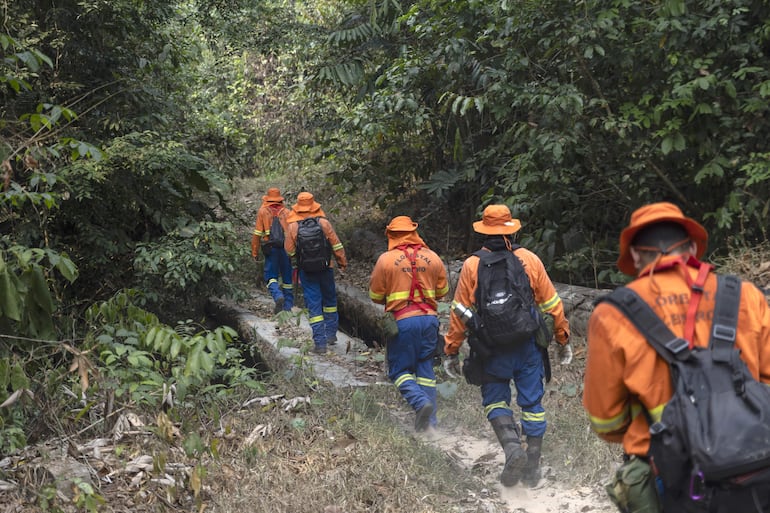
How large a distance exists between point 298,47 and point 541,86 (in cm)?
689

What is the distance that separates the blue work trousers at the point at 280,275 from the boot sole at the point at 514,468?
6770 millimetres

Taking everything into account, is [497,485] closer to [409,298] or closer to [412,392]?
[412,392]

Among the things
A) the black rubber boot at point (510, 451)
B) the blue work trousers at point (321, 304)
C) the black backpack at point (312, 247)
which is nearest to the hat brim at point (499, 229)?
the black rubber boot at point (510, 451)

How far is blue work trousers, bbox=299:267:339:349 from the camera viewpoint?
31.5ft

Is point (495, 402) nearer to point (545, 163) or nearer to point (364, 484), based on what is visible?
point (364, 484)

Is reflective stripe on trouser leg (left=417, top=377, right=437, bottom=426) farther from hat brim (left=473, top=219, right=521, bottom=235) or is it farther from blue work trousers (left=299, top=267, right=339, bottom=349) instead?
blue work trousers (left=299, top=267, right=339, bottom=349)

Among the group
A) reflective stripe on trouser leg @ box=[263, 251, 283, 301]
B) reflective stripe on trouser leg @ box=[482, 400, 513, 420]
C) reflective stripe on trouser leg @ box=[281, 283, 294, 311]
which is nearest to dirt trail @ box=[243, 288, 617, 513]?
reflective stripe on trouser leg @ box=[482, 400, 513, 420]

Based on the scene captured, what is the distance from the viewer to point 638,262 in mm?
2896

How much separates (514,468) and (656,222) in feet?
10.6

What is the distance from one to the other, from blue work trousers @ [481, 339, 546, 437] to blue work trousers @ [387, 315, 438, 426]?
116 centimetres

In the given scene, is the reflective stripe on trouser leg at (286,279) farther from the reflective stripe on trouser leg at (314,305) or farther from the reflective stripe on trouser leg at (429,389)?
the reflective stripe on trouser leg at (429,389)

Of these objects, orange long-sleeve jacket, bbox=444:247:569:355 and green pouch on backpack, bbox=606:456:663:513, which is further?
orange long-sleeve jacket, bbox=444:247:569:355

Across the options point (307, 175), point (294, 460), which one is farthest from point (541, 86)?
point (307, 175)

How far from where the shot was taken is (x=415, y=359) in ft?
23.1
